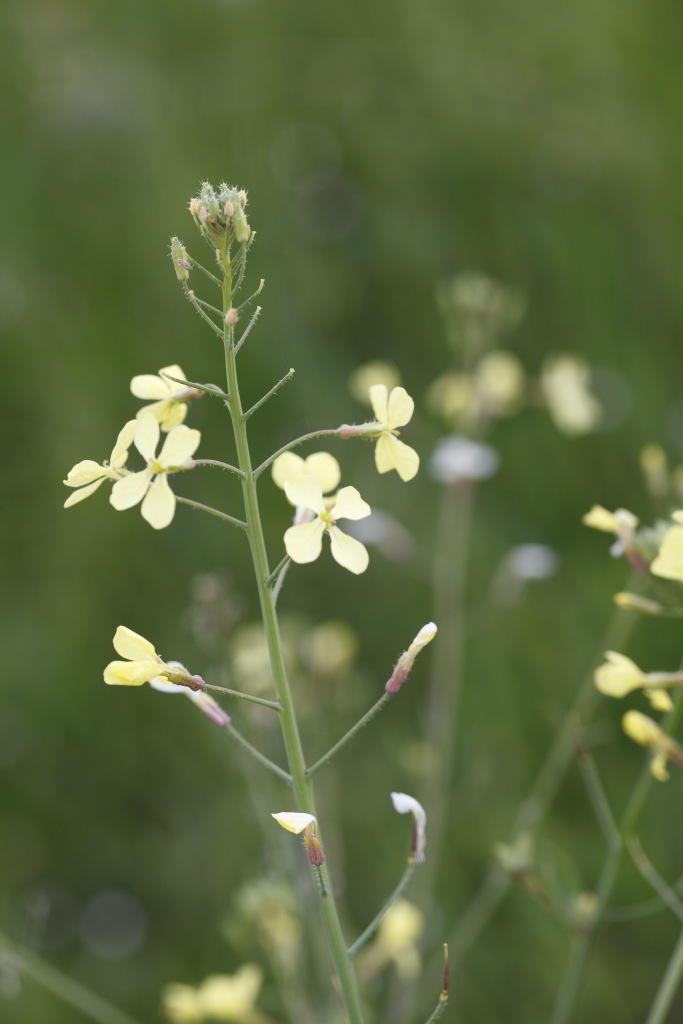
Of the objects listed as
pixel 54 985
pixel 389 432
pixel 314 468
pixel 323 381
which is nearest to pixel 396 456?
pixel 389 432

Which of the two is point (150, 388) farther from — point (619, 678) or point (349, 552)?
point (619, 678)

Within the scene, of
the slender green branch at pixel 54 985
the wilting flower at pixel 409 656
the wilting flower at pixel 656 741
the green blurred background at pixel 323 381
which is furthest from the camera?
the green blurred background at pixel 323 381

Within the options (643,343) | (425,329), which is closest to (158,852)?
(425,329)

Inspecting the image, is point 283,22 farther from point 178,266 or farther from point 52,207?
point 178,266

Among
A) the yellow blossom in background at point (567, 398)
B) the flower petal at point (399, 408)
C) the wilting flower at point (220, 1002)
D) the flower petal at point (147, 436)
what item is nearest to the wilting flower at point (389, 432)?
the flower petal at point (399, 408)

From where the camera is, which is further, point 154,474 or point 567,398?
point 567,398

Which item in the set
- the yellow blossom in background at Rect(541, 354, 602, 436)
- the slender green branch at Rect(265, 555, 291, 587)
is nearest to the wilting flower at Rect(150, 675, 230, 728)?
the slender green branch at Rect(265, 555, 291, 587)

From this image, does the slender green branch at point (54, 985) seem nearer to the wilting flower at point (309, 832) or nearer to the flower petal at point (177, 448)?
the wilting flower at point (309, 832)
